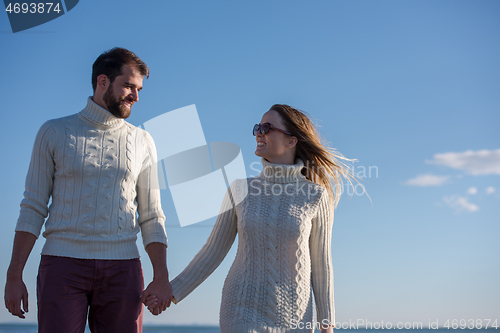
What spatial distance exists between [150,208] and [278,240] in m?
0.92

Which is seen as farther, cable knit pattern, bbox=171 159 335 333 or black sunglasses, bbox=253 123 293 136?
black sunglasses, bbox=253 123 293 136

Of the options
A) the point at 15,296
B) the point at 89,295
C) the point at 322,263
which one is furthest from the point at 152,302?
the point at 322,263

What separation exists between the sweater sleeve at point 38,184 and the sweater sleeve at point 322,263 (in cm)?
188

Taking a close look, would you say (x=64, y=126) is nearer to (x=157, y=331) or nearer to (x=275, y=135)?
(x=275, y=135)

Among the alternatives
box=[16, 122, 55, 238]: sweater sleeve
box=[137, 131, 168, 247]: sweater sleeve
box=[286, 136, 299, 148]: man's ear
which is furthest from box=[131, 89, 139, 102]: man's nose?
box=[286, 136, 299, 148]: man's ear

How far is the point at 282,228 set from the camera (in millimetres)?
3641

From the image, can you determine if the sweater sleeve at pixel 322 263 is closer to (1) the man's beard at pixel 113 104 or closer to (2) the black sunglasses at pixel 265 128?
(2) the black sunglasses at pixel 265 128

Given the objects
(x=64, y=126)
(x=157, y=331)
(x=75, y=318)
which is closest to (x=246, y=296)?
(x=75, y=318)

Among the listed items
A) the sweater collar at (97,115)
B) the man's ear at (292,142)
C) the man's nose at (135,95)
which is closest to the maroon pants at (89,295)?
the sweater collar at (97,115)

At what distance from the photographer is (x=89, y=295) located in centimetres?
330

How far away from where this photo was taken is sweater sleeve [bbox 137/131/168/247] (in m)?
3.51

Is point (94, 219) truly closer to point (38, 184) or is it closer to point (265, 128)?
point (38, 184)

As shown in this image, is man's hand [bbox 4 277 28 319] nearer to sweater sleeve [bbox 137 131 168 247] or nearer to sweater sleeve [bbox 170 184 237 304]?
sweater sleeve [bbox 137 131 168 247]

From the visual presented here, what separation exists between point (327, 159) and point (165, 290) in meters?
1.68
